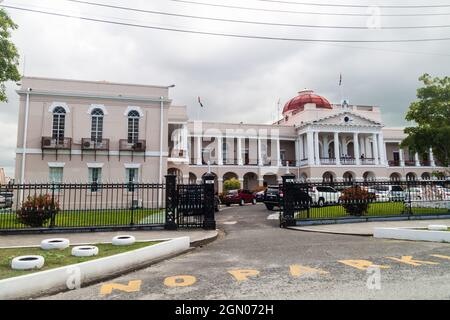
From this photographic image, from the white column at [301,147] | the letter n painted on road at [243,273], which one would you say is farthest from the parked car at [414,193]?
the white column at [301,147]

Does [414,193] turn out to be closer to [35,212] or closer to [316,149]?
[35,212]

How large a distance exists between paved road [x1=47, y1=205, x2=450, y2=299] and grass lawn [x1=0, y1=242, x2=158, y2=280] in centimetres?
107

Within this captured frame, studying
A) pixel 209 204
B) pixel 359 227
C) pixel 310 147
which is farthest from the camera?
pixel 310 147

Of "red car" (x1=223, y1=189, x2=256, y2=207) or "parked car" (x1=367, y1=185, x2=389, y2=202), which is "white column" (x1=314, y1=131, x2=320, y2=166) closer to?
"red car" (x1=223, y1=189, x2=256, y2=207)

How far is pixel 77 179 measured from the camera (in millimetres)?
23609

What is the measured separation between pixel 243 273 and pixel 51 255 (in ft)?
14.6

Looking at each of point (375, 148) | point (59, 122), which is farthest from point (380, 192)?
point (375, 148)

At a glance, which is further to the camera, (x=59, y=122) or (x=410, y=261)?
(x=59, y=122)

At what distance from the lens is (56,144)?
23.1 m

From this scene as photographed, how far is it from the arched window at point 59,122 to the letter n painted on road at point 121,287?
20128 mm

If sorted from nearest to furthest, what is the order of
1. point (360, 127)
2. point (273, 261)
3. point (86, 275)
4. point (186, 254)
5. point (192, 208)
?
1. point (86, 275)
2. point (273, 261)
3. point (186, 254)
4. point (192, 208)
5. point (360, 127)
